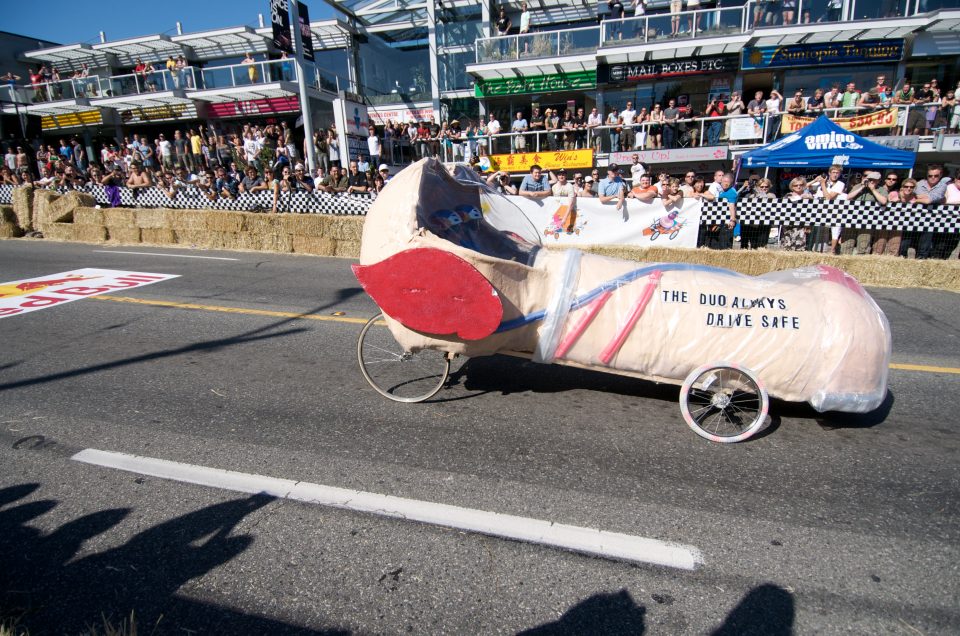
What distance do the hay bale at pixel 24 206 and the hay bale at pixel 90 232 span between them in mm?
2352

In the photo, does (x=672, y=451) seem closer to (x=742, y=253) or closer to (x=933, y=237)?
(x=742, y=253)

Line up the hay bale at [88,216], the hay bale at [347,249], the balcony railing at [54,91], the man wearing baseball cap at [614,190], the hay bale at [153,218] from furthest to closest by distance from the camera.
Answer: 1. the balcony railing at [54,91]
2. the hay bale at [88,216]
3. the hay bale at [153,218]
4. the hay bale at [347,249]
5. the man wearing baseball cap at [614,190]

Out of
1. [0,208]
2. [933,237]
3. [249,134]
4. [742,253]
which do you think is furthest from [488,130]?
[0,208]

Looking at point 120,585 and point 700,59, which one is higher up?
point 700,59

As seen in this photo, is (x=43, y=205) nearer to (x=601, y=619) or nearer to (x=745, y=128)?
(x=601, y=619)

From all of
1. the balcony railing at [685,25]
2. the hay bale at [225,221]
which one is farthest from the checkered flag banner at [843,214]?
the balcony railing at [685,25]

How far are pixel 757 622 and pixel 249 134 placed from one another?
84.4 feet

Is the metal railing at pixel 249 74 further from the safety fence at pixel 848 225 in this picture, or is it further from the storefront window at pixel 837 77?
the safety fence at pixel 848 225

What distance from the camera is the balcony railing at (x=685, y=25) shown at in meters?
18.5

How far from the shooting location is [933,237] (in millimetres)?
9180

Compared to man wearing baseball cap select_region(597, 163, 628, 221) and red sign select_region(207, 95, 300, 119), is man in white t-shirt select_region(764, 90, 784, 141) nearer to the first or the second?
man wearing baseball cap select_region(597, 163, 628, 221)

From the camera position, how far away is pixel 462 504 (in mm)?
3080

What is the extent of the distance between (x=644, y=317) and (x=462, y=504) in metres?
1.89

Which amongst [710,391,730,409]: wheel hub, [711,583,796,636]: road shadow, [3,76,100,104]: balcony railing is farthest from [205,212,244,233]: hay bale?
[3,76,100,104]: balcony railing
